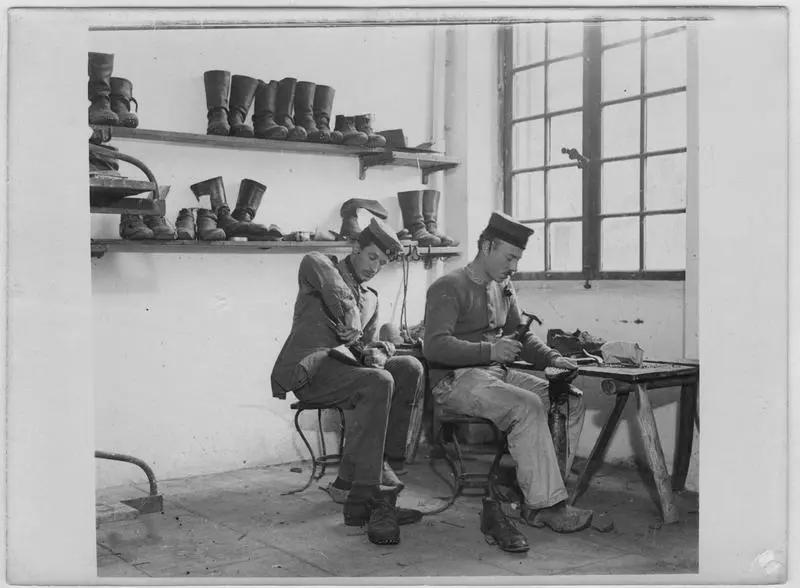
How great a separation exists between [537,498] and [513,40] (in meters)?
2.75

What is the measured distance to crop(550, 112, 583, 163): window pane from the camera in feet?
18.1

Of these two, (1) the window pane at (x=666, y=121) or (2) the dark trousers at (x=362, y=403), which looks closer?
(2) the dark trousers at (x=362, y=403)

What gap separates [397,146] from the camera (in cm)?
588

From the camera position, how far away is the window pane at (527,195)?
5.66 meters

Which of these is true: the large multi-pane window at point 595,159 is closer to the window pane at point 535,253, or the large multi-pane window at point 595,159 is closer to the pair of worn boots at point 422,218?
the window pane at point 535,253

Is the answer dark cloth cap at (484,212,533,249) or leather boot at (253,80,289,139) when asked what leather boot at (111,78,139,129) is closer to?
leather boot at (253,80,289,139)

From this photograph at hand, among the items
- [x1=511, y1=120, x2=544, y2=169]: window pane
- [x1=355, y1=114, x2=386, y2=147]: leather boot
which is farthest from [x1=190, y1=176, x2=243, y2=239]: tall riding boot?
[x1=511, y1=120, x2=544, y2=169]: window pane

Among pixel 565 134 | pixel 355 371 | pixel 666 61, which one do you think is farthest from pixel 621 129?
pixel 355 371

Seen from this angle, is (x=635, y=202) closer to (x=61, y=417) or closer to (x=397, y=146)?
(x=397, y=146)

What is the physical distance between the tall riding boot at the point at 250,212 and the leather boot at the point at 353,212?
51cm

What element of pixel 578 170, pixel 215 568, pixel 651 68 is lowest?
pixel 215 568

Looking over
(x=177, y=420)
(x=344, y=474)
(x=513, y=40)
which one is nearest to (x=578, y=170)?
(x=513, y=40)

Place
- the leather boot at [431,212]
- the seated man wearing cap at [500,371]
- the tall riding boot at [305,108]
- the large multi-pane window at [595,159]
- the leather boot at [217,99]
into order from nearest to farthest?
1. the seated man wearing cap at [500,371]
2. the large multi-pane window at [595,159]
3. the leather boot at [217,99]
4. the tall riding boot at [305,108]
5. the leather boot at [431,212]

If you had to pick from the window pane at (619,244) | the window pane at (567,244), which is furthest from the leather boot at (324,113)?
the window pane at (619,244)
